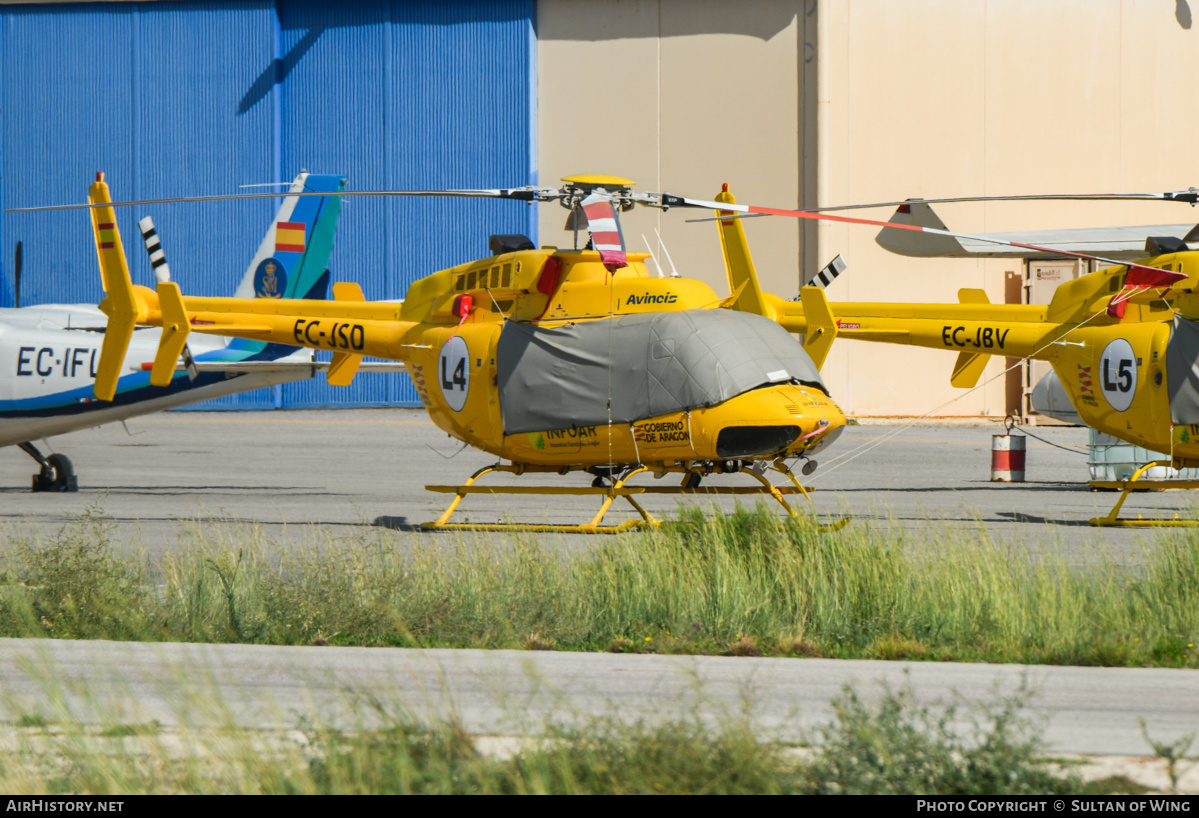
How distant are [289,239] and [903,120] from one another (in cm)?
1881

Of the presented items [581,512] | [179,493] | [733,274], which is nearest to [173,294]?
[179,493]

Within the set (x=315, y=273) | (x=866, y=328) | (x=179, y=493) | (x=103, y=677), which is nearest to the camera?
(x=103, y=677)

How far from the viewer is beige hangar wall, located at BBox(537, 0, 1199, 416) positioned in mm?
32375

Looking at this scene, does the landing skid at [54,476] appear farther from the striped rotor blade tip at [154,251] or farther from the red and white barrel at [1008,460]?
the red and white barrel at [1008,460]

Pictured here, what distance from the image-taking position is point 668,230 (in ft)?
110

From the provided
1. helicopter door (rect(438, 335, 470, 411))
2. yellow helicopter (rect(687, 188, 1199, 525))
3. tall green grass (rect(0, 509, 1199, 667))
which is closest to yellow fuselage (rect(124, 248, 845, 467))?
helicopter door (rect(438, 335, 470, 411))

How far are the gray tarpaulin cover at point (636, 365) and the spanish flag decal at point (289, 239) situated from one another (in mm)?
6877

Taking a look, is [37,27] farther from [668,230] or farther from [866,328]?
[866,328]

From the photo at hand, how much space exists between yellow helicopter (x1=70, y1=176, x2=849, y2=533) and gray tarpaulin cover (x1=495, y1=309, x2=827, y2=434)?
1cm

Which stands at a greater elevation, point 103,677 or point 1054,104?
point 1054,104

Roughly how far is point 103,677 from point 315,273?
13099 mm

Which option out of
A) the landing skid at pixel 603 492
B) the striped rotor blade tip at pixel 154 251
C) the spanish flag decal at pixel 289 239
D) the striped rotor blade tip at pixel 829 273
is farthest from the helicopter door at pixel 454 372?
the spanish flag decal at pixel 289 239

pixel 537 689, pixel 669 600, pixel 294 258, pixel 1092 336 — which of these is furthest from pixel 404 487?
pixel 537 689

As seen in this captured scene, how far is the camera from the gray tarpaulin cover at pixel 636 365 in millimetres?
12383
